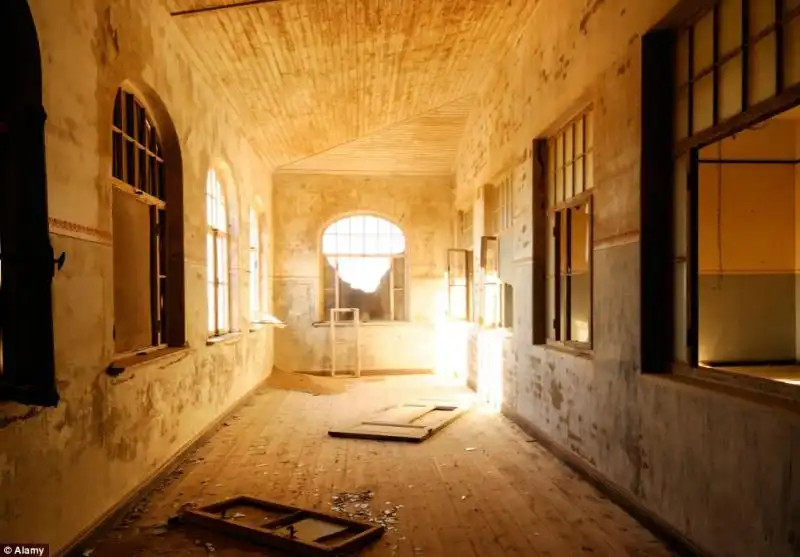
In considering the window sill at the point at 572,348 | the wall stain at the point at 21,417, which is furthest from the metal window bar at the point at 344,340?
the wall stain at the point at 21,417

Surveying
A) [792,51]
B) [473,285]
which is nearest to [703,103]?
[792,51]

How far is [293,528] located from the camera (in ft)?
10.6

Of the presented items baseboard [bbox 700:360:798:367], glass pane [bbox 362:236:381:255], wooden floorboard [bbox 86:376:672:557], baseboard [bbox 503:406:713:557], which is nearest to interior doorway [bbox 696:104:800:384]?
baseboard [bbox 700:360:798:367]

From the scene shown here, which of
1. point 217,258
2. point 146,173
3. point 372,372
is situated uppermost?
point 146,173

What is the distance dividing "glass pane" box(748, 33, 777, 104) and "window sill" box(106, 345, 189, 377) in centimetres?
361

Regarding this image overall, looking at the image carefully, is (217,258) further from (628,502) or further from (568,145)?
(628,502)

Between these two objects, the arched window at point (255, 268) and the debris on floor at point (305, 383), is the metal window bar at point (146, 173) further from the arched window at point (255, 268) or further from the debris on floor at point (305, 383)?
the debris on floor at point (305, 383)

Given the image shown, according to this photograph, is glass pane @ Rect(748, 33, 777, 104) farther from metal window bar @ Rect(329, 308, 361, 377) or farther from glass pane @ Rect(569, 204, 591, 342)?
metal window bar @ Rect(329, 308, 361, 377)

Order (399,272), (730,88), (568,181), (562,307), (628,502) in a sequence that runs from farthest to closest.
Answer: (399,272) < (562,307) < (568,181) < (628,502) < (730,88)

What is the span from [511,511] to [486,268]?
3.93 meters

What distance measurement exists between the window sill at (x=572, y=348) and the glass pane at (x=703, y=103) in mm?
1761

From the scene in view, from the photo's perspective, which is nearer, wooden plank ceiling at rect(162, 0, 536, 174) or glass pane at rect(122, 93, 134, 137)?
glass pane at rect(122, 93, 134, 137)

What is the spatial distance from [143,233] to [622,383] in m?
3.59

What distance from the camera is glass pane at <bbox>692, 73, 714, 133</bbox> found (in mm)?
3000
